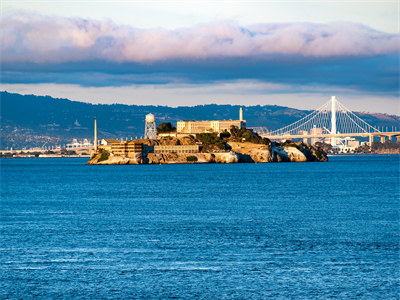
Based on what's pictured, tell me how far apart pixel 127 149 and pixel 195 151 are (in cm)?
1204

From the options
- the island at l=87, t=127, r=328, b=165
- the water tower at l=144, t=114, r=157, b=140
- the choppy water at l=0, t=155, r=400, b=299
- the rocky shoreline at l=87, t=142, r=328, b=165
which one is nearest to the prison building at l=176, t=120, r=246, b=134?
the water tower at l=144, t=114, r=157, b=140

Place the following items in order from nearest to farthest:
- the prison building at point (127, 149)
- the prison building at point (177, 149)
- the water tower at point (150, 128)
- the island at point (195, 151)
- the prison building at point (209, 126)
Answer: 1. the prison building at point (127, 149)
2. the island at point (195, 151)
3. the prison building at point (177, 149)
4. the prison building at point (209, 126)
5. the water tower at point (150, 128)

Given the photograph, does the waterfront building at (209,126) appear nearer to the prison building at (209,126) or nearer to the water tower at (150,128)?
the prison building at (209,126)

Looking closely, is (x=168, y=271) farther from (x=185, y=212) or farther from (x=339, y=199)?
(x=339, y=199)

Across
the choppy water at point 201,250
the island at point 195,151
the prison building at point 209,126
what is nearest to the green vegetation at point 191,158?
the island at point 195,151

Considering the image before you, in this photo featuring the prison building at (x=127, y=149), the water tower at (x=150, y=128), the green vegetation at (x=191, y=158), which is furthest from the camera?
the water tower at (x=150, y=128)

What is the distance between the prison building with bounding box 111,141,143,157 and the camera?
397 ft

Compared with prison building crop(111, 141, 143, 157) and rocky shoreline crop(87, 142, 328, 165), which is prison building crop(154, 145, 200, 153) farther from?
prison building crop(111, 141, 143, 157)

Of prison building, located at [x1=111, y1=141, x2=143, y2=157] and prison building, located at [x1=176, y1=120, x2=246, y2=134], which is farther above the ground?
prison building, located at [x1=176, y1=120, x2=246, y2=134]

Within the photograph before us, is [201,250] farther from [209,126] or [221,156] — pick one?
[209,126]

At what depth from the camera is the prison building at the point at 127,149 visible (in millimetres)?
120875

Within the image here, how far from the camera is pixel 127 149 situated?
12225cm

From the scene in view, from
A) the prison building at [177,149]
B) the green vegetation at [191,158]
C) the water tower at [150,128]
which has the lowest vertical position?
the green vegetation at [191,158]

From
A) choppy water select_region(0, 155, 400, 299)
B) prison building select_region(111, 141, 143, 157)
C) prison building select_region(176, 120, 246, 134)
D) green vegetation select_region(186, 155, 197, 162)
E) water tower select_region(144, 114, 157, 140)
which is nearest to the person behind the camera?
choppy water select_region(0, 155, 400, 299)
